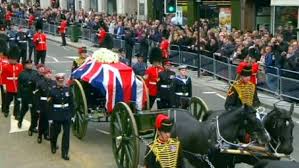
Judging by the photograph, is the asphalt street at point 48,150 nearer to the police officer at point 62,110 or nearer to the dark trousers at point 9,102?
the dark trousers at point 9,102

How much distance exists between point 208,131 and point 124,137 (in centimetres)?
222

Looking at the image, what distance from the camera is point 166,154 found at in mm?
7094

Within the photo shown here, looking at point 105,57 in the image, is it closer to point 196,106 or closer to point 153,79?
point 153,79

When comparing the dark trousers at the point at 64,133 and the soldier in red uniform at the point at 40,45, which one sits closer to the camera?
the dark trousers at the point at 64,133

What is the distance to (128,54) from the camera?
26.3 m

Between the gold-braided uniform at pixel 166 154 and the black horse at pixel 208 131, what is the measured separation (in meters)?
1.15

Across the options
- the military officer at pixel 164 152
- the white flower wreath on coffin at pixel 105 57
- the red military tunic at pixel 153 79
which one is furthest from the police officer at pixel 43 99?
the military officer at pixel 164 152

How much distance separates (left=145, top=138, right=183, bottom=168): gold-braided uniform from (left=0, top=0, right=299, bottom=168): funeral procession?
12mm

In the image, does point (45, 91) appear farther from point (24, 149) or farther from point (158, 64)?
point (158, 64)

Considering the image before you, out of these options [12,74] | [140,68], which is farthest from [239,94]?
[12,74]

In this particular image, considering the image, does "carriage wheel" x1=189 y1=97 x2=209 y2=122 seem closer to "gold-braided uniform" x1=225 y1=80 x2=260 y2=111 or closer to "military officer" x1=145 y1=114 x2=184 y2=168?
"gold-braided uniform" x1=225 y1=80 x2=260 y2=111

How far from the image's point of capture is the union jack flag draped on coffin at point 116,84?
11.7m

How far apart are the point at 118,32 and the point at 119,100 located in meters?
18.2

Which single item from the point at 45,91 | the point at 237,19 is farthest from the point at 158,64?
the point at 237,19
